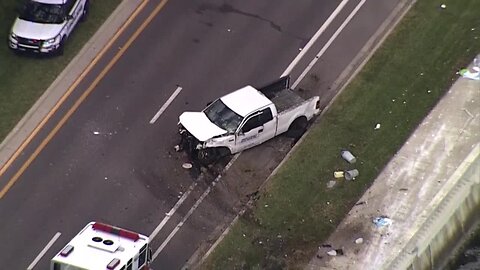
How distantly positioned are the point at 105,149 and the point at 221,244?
5666 millimetres

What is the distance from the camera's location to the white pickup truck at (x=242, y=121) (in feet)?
119

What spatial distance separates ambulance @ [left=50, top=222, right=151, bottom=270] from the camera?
30203 mm

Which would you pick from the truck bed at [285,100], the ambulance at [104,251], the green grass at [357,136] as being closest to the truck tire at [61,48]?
the truck bed at [285,100]

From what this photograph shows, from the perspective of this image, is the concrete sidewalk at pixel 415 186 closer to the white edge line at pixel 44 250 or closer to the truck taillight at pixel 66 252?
the truck taillight at pixel 66 252

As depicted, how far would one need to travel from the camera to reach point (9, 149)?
37.3 metres

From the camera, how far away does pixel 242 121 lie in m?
36.2

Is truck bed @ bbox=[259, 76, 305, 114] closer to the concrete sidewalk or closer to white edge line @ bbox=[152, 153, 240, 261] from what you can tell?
white edge line @ bbox=[152, 153, 240, 261]

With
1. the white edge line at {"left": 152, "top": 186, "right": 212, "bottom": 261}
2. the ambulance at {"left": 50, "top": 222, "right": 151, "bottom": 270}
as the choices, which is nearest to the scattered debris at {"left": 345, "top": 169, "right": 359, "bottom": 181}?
the white edge line at {"left": 152, "top": 186, "right": 212, "bottom": 261}

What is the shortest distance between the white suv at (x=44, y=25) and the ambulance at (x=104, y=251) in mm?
10559

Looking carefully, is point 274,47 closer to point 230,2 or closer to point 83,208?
point 230,2

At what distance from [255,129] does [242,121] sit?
0.65 m

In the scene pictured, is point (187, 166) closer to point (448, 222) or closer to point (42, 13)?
point (448, 222)

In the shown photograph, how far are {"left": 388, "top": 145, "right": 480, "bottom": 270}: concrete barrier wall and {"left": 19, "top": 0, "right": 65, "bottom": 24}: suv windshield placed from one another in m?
14.7

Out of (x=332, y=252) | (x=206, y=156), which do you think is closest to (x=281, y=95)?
(x=206, y=156)
